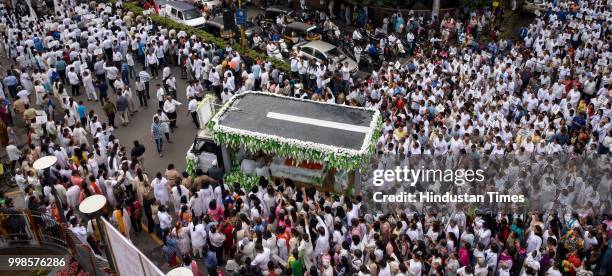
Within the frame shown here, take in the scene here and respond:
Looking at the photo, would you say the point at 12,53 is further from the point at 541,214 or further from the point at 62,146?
the point at 541,214

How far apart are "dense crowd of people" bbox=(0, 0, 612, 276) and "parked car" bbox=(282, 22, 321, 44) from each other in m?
2.52

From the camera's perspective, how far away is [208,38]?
21.0 metres

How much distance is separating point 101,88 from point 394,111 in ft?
30.0

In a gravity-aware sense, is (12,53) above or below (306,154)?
below

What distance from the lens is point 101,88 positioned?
1730cm

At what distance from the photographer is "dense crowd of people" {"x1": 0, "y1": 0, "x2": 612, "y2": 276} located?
9922 millimetres

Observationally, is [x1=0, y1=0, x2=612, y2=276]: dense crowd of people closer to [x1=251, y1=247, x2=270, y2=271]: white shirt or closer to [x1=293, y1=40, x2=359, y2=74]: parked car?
[x1=251, y1=247, x2=270, y2=271]: white shirt

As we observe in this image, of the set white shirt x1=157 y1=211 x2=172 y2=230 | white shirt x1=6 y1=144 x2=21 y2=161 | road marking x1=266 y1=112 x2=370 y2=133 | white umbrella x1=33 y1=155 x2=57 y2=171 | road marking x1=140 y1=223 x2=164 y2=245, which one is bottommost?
road marking x1=140 y1=223 x2=164 y2=245

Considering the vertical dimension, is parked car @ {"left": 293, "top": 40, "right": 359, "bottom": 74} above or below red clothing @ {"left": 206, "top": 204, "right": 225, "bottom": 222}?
above

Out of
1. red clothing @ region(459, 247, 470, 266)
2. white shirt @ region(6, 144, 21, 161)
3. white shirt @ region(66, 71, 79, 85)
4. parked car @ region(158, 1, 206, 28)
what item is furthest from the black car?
red clothing @ region(459, 247, 470, 266)

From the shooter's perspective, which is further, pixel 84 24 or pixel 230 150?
pixel 84 24

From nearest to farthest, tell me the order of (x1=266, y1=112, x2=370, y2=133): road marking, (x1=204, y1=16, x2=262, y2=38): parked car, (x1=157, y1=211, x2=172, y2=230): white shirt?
1. (x1=157, y1=211, x2=172, y2=230): white shirt
2. (x1=266, y1=112, x2=370, y2=133): road marking
3. (x1=204, y1=16, x2=262, y2=38): parked car

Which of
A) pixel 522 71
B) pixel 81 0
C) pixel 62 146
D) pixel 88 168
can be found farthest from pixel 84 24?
pixel 522 71

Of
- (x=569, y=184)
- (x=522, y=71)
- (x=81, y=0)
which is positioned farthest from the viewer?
(x=81, y=0)
